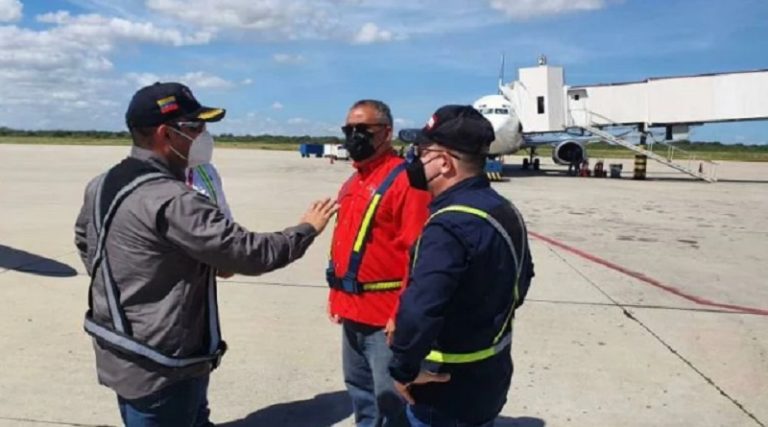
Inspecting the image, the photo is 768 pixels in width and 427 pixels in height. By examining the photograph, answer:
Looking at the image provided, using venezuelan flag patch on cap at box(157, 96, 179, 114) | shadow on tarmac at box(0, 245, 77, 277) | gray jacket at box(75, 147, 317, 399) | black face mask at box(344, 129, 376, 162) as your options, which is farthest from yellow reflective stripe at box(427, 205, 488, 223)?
shadow on tarmac at box(0, 245, 77, 277)

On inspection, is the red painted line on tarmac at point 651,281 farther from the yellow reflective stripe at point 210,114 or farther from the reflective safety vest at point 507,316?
the yellow reflective stripe at point 210,114

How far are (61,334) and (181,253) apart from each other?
4.07 meters

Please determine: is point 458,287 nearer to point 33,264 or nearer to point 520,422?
point 520,422

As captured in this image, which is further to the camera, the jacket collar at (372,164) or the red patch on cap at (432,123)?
the jacket collar at (372,164)

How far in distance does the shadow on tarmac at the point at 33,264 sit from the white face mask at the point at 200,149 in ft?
20.2

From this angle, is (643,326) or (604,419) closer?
(604,419)

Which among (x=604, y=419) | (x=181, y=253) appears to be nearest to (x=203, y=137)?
(x=181, y=253)

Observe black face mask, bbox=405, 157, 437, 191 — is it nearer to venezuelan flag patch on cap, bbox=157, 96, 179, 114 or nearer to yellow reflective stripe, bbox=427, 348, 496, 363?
yellow reflective stripe, bbox=427, 348, 496, 363

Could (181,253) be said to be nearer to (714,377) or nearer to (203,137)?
(203,137)

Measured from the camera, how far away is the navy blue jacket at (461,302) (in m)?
2.23

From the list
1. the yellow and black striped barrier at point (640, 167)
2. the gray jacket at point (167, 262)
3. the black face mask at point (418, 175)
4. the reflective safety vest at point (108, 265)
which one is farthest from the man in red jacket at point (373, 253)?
the yellow and black striped barrier at point (640, 167)

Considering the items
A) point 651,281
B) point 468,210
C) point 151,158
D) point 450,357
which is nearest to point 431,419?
point 450,357

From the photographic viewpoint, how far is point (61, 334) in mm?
5840

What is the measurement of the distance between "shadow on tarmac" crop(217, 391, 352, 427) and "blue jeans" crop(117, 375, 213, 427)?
5.57ft
